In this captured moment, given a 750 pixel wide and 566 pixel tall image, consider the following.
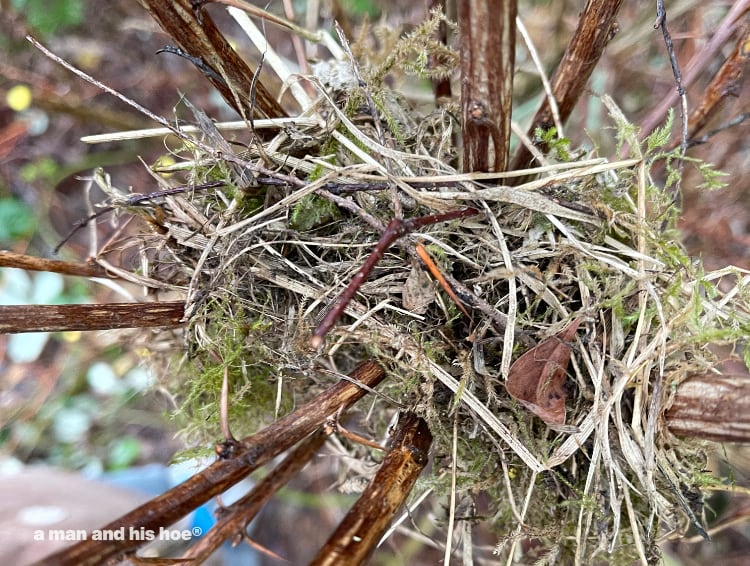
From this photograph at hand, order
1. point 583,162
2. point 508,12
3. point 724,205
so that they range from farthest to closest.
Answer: point 724,205, point 583,162, point 508,12

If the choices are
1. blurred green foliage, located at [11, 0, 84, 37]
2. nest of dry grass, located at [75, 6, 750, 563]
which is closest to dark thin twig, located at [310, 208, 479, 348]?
nest of dry grass, located at [75, 6, 750, 563]

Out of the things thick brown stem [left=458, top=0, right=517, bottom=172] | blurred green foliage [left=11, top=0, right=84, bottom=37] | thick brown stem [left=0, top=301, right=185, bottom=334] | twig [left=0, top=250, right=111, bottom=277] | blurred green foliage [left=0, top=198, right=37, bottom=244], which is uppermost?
blurred green foliage [left=11, top=0, right=84, bottom=37]

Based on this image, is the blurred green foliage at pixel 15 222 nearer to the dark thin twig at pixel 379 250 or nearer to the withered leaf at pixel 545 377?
the dark thin twig at pixel 379 250

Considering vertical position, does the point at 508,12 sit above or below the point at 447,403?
above

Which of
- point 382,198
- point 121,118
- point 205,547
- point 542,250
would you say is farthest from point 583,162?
point 121,118

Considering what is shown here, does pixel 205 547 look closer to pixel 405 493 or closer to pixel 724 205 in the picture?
pixel 405 493

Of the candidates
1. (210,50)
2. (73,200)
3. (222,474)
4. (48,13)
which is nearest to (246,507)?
(222,474)

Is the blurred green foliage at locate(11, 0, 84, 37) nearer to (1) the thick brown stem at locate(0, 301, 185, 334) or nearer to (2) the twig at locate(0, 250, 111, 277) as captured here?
(2) the twig at locate(0, 250, 111, 277)
